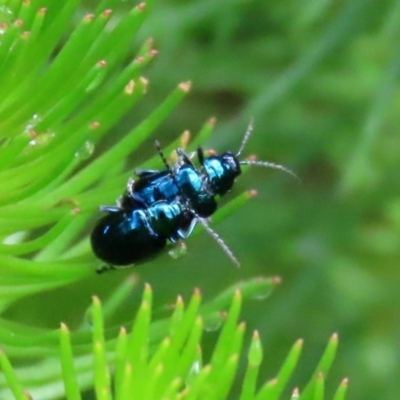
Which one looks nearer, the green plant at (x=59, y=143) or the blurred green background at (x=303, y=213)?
the green plant at (x=59, y=143)

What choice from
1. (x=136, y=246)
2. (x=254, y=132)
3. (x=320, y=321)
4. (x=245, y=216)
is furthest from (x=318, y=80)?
(x=136, y=246)

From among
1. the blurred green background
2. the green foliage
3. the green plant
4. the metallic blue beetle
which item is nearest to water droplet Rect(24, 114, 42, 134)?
the green plant

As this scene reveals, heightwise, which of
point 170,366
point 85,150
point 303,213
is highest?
point 85,150

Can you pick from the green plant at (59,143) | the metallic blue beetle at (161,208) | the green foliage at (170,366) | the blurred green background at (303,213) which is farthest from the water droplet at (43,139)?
the blurred green background at (303,213)

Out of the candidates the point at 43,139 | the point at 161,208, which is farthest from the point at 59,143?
the point at 161,208

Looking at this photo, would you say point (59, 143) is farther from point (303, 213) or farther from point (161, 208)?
point (303, 213)

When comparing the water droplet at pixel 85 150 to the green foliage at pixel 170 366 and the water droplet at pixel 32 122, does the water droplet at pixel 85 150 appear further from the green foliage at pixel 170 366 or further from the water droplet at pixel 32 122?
the green foliage at pixel 170 366

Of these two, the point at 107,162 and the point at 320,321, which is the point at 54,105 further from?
the point at 320,321

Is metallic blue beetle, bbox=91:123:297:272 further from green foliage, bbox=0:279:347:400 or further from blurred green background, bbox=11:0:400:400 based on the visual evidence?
blurred green background, bbox=11:0:400:400

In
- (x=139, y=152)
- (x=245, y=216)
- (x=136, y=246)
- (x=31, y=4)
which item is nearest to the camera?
(x=31, y=4)
